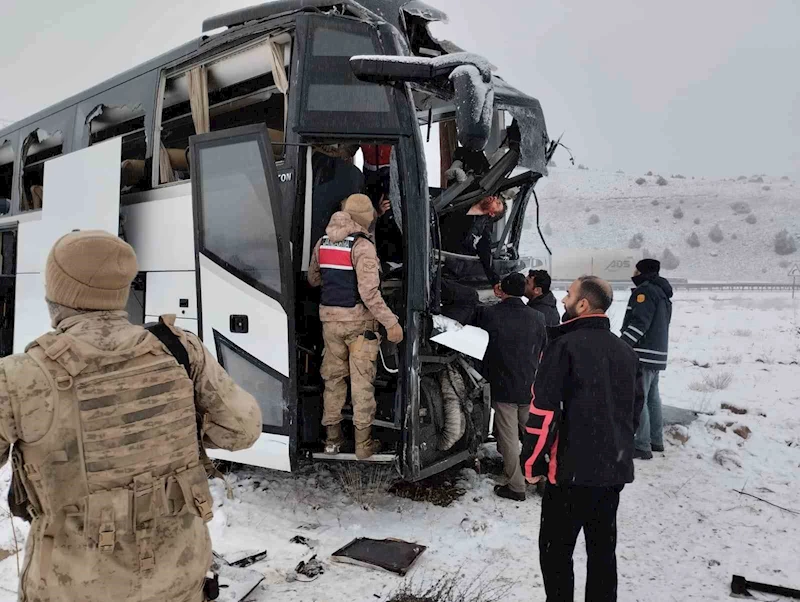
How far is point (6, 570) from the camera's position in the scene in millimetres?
3527

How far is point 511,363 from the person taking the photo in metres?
4.93

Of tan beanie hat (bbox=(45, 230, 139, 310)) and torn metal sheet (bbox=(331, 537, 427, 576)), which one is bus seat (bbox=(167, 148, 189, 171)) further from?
tan beanie hat (bbox=(45, 230, 139, 310))

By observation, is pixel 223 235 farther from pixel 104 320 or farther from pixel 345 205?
pixel 104 320

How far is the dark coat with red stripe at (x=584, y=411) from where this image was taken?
293 cm

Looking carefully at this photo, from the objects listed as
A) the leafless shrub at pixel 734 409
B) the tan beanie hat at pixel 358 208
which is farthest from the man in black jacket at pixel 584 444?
the leafless shrub at pixel 734 409

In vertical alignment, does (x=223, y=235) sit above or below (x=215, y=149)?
below

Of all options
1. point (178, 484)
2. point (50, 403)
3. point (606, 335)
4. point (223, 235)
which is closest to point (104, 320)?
point (50, 403)

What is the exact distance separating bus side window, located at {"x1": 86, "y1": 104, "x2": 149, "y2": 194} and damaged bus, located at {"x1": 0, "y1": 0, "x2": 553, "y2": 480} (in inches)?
0.8

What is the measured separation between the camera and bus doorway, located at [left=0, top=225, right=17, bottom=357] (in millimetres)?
6961

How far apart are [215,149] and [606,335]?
2.97 meters

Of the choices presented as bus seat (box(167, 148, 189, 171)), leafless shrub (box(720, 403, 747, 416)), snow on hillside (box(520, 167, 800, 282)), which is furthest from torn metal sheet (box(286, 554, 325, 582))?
snow on hillside (box(520, 167, 800, 282))

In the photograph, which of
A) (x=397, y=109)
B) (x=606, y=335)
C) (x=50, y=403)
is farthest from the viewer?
(x=397, y=109)

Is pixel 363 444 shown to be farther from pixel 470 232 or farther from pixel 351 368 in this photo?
pixel 470 232

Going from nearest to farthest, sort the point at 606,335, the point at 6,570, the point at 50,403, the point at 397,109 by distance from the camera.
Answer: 1. the point at 50,403
2. the point at 606,335
3. the point at 6,570
4. the point at 397,109
